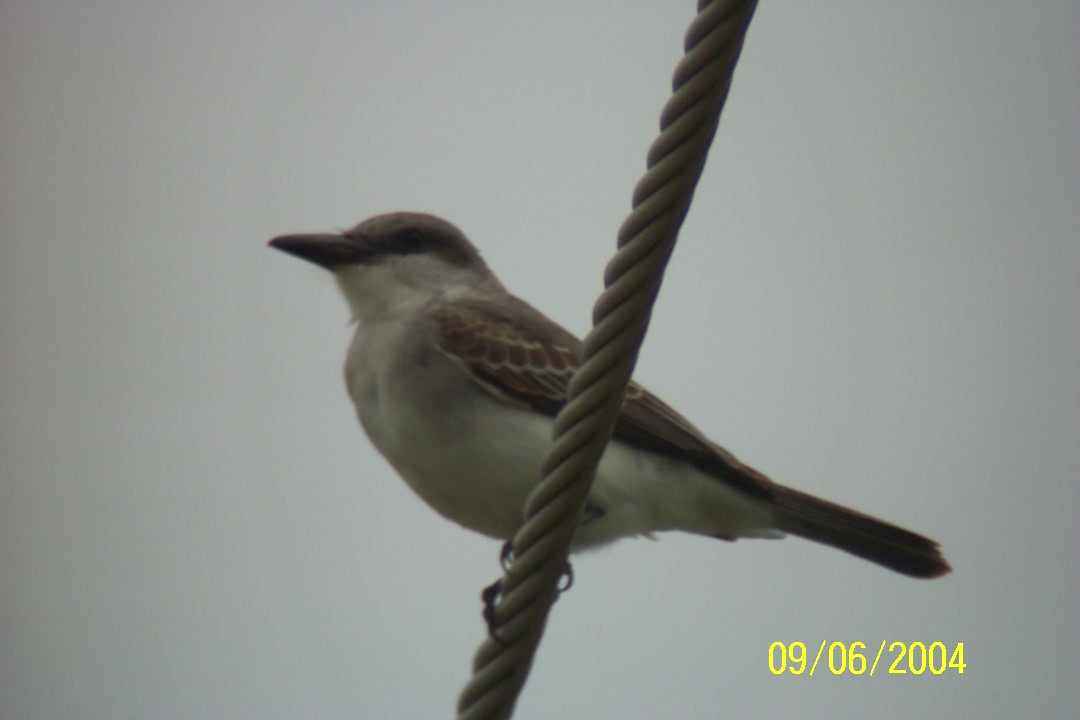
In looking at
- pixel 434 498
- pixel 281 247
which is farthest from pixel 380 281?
pixel 434 498

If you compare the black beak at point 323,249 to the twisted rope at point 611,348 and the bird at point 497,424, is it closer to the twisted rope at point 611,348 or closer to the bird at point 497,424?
the bird at point 497,424

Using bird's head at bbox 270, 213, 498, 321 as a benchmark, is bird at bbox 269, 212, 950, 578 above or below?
below

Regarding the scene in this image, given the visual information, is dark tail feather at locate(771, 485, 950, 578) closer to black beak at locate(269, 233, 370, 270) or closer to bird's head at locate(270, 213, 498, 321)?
bird's head at locate(270, 213, 498, 321)

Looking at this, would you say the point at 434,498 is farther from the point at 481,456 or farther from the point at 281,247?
the point at 281,247

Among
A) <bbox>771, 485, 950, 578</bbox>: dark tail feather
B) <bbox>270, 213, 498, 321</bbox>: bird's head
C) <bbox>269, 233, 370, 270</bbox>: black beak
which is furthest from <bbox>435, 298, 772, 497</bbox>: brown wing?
<bbox>269, 233, 370, 270</bbox>: black beak

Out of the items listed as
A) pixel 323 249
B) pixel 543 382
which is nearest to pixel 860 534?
pixel 543 382

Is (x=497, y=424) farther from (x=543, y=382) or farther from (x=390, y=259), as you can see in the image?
(x=390, y=259)
